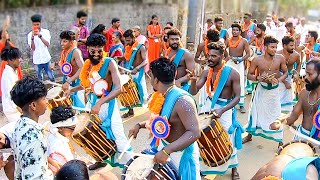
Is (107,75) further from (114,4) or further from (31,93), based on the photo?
(114,4)

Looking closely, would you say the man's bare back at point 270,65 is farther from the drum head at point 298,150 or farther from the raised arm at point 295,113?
the drum head at point 298,150

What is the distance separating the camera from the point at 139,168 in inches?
134

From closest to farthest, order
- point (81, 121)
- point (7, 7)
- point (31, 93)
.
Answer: point (31, 93)
point (81, 121)
point (7, 7)

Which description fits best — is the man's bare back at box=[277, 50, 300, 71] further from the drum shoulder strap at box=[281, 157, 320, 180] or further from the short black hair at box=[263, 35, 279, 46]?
the drum shoulder strap at box=[281, 157, 320, 180]

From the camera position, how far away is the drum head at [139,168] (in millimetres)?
3355

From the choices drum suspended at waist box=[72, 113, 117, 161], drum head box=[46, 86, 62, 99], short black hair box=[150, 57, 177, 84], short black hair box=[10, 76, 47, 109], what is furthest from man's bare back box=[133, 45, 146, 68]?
short black hair box=[10, 76, 47, 109]

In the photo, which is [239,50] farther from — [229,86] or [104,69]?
[104,69]

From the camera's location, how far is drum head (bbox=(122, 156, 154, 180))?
3355 millimetres

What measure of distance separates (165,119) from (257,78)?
2945mm

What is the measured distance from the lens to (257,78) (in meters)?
6.14

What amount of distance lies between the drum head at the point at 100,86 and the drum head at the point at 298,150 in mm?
2231

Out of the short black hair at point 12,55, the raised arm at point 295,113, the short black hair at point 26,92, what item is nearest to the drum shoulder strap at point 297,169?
the raised arm at point 295,113

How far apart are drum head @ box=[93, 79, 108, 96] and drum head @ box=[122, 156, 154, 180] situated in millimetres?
1693

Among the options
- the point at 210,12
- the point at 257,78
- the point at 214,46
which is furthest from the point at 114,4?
the point at 214,46
